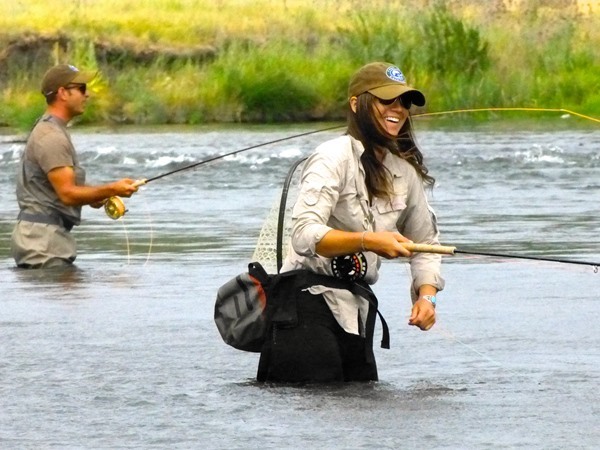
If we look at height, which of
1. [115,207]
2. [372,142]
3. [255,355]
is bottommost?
[255,355]

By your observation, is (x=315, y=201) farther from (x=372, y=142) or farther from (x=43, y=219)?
(x=43, y=219)

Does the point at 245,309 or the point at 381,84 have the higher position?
the point at 381,84

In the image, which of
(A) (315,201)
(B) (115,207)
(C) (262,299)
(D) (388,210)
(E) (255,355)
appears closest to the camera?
(A) (315,201)

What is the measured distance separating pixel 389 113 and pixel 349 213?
1.31 ft

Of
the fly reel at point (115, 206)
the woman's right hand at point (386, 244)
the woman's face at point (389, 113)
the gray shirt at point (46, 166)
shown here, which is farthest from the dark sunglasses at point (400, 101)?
the gray shirt at point (46, 166)

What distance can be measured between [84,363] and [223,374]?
71 cm

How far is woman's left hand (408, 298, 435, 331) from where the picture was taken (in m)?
7.26

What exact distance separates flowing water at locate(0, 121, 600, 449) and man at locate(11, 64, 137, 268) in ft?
0.62

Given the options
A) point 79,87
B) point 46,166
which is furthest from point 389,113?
point 79,87

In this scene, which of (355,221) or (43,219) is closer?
(355,221)

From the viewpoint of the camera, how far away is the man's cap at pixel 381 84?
726 cm

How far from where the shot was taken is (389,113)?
7340 millimetres

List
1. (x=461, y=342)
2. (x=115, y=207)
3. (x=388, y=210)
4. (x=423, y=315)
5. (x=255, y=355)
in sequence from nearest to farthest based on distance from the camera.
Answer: (x=423, y=315) < (x=388, y=210) < (x=255, y=355) < (x=461, y=342) < (x=115, y=207)

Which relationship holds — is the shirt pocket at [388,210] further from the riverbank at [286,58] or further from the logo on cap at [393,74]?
the riverbank at [286,58]
